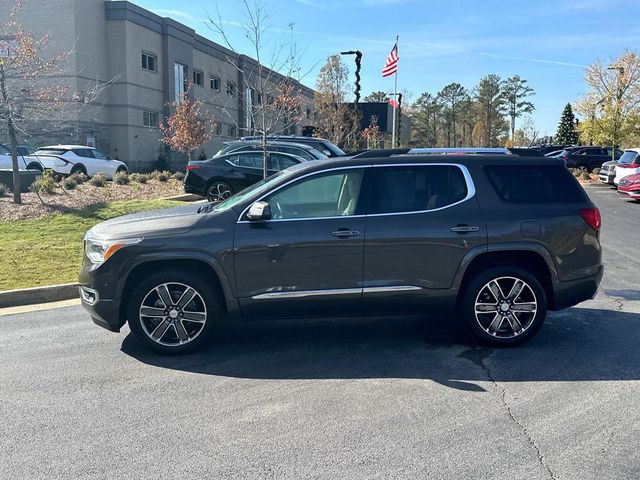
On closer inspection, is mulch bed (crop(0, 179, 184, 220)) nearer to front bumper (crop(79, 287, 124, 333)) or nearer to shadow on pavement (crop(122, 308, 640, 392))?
front bumper (crop(79, 287, 124, 333))

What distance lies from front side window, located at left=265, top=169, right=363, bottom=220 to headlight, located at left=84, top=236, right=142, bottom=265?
4.25 ft

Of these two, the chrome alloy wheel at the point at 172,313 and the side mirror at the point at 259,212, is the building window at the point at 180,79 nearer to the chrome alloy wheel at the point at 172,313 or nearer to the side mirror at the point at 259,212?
the chrome alloy wheel at the point at 172,313

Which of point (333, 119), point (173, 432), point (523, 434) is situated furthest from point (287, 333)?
point (333, 119)

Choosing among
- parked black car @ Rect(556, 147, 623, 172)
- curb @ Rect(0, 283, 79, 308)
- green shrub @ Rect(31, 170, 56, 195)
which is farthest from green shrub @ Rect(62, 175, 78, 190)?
parked black car @ Rect(556, 147, 623, 172)

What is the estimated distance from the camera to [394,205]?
5.25 m

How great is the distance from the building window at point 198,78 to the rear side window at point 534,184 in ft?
141

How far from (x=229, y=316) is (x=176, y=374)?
69cm

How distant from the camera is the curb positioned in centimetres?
714

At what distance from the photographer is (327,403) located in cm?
420

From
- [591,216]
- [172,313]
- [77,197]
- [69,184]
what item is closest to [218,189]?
[77,197]

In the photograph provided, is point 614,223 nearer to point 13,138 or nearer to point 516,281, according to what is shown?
point 516,281

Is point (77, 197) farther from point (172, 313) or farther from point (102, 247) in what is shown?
point (172, 313)

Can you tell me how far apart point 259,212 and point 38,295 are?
397 centimetres

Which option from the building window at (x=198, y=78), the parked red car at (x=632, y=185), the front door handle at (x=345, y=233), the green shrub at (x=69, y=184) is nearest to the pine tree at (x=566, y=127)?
the building window at (x=198, y=78)
